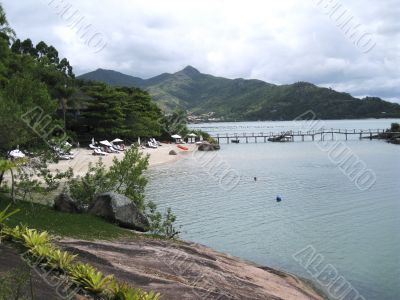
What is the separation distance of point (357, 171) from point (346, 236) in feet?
114

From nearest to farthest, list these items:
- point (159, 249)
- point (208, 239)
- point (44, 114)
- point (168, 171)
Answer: point (159, 249)
point (44, 114)
point (208, 239)
point (168, 171)

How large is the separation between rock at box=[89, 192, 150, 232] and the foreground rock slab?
262cm

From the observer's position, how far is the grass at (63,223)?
49.4 feet

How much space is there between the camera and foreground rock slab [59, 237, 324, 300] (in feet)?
37.5

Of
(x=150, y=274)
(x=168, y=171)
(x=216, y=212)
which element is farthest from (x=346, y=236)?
(x=168, y=171)

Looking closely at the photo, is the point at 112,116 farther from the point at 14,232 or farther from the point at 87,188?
the point at 14,232

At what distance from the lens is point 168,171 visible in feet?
187

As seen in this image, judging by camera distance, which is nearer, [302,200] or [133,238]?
[133,238]

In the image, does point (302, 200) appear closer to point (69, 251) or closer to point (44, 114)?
point (44, 114)

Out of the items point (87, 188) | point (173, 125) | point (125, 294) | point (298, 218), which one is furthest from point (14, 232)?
point (173, 125)

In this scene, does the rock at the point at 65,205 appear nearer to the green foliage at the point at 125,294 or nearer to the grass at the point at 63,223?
the grass at the point at 63,223

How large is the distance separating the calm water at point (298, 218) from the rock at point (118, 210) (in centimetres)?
523

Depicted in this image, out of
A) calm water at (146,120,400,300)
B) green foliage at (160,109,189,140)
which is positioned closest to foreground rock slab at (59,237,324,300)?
calm water at (146,120,400,300)

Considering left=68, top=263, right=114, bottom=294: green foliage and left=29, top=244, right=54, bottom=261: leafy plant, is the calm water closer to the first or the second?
left=68, top=263, right=114, bottom=294: green foliage
